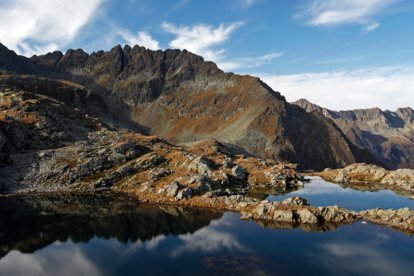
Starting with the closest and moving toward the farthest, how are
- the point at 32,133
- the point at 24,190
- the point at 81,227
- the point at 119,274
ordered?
the point at 119,274
the point at 81,227
the point at 24,190
the point at 32,133

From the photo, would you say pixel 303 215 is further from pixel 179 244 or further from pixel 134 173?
pixel 134 173

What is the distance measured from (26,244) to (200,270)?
36.8m

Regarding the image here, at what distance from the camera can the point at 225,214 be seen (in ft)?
308

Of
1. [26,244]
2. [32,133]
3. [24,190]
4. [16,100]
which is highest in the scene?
[16,100]

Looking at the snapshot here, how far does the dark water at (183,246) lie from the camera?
59.6 metres

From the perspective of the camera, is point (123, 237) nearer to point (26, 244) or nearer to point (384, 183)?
point (26, 244)

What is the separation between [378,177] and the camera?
481ft

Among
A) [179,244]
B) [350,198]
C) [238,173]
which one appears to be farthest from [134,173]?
[350,198]

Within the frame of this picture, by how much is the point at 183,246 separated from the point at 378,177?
10316cm

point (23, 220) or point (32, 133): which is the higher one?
point (32, 133)

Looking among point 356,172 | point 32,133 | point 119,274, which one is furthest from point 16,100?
point 356,172

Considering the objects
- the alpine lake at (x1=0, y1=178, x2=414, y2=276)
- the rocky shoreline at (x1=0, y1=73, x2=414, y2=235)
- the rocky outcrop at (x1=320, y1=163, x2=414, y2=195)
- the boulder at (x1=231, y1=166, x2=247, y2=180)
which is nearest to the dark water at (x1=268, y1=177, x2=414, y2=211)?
the alpine lake at (x1=0, y1=178, x2=414, y2=276)

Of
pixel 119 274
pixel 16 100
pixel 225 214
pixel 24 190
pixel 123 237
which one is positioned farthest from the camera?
pixel 16 100

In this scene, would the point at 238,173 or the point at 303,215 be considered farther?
the point at 238,173
